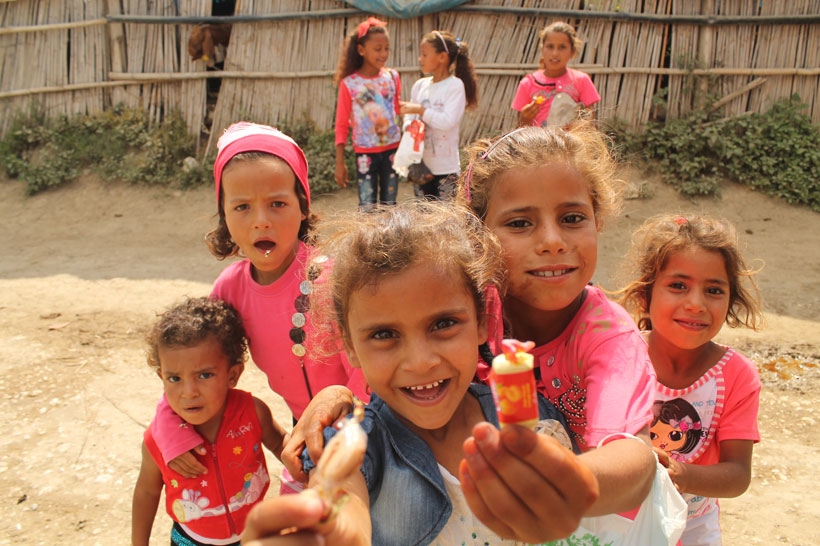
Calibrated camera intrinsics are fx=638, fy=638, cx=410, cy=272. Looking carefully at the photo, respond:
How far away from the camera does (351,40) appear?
5781 mm

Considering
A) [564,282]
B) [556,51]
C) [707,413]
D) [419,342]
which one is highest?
[556,51]

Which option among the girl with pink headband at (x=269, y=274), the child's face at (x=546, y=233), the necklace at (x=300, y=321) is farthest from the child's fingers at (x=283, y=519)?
the necklace at (x=300, y=321)

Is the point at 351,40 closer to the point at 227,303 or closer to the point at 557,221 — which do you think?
the point at 227,303

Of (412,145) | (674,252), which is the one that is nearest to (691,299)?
(674,252)

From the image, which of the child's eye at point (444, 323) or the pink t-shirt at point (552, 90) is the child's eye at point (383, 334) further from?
the pink t-shirt at point (552, 90)

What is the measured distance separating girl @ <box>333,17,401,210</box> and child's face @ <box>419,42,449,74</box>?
1.41 feet

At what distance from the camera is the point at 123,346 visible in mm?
4809

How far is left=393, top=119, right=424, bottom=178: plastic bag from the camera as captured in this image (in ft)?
17.9

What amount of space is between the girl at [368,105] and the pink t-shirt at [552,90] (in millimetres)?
1208

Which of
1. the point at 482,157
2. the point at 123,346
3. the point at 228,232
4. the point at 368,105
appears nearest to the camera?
the point at 482,157

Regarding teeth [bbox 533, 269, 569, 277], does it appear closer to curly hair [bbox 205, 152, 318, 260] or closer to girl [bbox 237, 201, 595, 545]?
girl [bbox 237, 201, 595, 545]

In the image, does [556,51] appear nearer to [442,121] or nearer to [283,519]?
[442,121]

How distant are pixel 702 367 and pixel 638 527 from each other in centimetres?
85

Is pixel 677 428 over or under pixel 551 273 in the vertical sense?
under
